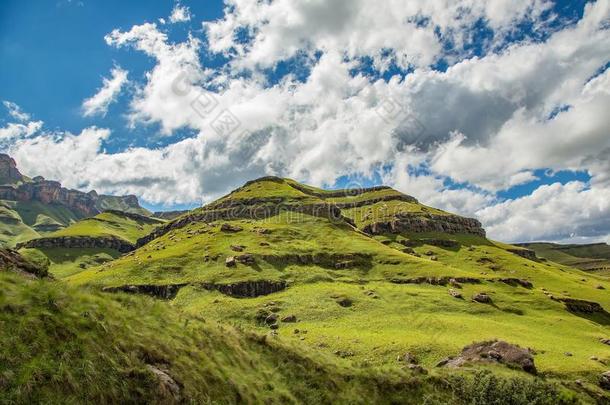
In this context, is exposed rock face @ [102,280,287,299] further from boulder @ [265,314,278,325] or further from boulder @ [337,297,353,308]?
boulder @ [337,297,353,308]

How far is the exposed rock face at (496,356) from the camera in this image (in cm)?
4279

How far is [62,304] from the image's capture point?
20031 mm

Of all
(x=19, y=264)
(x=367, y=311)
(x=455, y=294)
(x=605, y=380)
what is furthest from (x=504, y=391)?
(x=455, y=294)

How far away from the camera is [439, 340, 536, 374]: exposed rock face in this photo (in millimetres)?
42794

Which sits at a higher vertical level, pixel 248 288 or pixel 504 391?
pixel 248 288

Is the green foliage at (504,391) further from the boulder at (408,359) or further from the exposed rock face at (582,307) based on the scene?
the exposed rock face at (582,307)

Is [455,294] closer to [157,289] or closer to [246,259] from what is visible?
[246,259]

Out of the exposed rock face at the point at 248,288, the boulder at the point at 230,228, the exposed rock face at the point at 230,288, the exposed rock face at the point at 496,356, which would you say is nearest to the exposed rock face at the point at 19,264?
the exposed rock face at the point at 496,356

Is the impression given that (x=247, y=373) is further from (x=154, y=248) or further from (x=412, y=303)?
(x=154, y=248)

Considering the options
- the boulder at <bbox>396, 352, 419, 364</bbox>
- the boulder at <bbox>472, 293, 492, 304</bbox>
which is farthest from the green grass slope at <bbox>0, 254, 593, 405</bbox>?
the boulder at <bbox>472, 293, 492, 304</bbox>

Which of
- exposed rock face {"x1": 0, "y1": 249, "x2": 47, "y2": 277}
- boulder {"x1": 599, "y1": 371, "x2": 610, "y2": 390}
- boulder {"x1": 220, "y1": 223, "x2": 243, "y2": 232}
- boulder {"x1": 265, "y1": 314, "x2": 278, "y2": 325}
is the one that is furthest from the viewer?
boulder {"x1": 220, "y1": 223, "x2": 243, "y2": 232}

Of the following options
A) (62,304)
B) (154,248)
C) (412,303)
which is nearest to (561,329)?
(412,303)

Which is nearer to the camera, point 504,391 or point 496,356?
point 504,391

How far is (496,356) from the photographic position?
142ft
